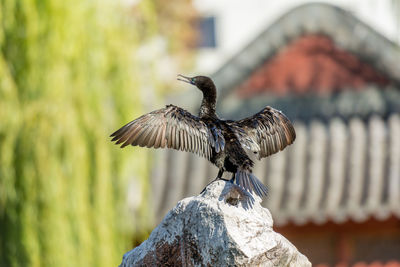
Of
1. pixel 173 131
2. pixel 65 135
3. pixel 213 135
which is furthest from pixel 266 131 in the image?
pixel 65 135

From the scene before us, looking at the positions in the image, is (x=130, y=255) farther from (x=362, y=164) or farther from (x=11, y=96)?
(x=362, y=164)

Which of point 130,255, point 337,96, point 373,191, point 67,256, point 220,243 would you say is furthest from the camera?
point 337,96

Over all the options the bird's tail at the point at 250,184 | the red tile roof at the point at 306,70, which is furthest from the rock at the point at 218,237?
the red tile roof at the point at 306,70

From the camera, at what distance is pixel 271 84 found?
8367mm

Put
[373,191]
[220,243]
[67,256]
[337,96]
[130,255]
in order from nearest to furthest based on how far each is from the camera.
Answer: [220,243] < [130,255] < [67,256] < [373,191] < [337,96]

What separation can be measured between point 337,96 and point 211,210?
535cm

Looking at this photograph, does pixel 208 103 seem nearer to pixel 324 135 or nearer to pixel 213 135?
pixel 213 135

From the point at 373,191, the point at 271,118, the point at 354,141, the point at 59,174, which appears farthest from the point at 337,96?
the point at 271,118

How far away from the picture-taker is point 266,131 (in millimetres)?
3270

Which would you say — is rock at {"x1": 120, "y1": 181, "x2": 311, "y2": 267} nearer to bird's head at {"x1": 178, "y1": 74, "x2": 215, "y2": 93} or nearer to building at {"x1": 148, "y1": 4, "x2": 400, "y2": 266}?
bird's head at {"x1": 178, "y1": 74, "x2": 215, "y2": 93}

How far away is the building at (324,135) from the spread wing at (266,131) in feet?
13.0

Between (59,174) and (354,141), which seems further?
(354,141)

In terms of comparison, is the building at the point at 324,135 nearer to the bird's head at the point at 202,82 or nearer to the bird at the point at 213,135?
the bird at the point at 213,135

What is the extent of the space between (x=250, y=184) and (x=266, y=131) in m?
0.34
